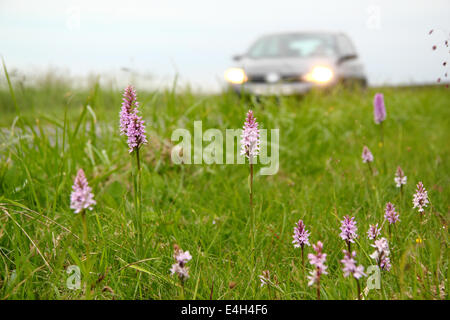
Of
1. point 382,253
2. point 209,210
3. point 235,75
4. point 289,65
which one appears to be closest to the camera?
point 382,253

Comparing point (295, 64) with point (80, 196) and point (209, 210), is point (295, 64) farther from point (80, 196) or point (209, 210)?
point (80, 196)

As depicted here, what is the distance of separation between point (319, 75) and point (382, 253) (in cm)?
629

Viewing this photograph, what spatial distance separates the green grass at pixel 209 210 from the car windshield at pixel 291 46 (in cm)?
305

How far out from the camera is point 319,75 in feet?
24.1

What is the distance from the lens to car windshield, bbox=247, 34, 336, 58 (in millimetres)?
8281

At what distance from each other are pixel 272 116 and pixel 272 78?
2905 mm

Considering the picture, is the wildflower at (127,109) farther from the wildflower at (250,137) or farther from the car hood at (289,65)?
the car hood at (289,65)

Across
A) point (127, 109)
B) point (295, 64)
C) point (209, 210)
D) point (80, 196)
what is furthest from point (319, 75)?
point (80, 196)

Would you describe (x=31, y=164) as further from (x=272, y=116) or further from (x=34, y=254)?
(x=272, y=116)

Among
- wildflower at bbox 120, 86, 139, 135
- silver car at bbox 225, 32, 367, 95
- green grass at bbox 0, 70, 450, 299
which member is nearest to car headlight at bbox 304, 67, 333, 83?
silver car at bbox 225, 32, 367, 95

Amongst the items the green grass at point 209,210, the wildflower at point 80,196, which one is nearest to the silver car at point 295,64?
the green grass at point 209,210

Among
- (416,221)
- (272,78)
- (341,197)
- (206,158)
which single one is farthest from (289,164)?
(272,78)

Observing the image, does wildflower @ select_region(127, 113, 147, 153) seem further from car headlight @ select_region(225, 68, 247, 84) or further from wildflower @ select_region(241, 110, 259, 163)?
car headlight @ select_region(225, 68, 247, 84)
